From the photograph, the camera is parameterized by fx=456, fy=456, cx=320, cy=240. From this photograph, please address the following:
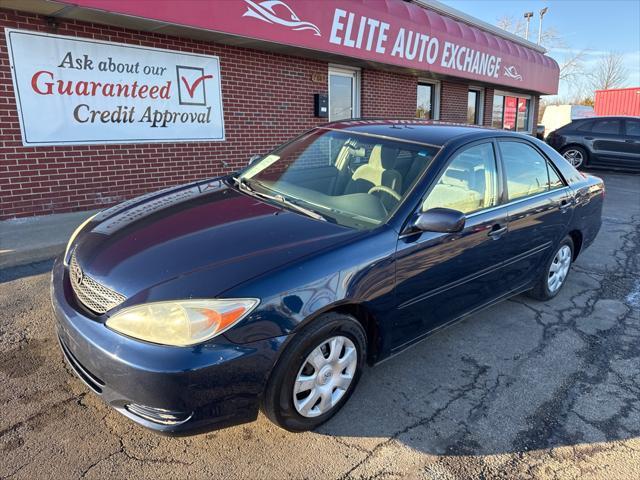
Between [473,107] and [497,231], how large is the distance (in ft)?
40.0

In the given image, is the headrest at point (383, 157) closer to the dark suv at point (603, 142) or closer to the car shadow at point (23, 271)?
the car shadow at point (23, 271)

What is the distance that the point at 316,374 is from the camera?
2334 millimetres

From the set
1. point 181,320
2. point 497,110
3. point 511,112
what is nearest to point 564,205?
point 181,320

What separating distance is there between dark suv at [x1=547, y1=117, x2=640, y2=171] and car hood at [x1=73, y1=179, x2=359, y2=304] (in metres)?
13.6

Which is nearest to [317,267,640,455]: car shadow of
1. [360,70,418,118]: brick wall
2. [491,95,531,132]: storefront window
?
[360,70,418,118]: brick wall

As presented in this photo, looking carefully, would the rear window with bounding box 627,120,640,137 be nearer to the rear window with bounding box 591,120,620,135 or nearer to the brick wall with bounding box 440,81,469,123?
the rear window with bounding box 591,120,620,135

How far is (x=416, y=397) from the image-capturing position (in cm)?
279

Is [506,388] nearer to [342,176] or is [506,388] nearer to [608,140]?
[342,176]

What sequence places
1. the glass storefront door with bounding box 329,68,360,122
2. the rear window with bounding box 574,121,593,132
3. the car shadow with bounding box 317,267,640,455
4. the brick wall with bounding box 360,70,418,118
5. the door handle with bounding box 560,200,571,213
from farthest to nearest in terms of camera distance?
the rear window with bounding box 574,121,593,132, the brick wall with bounding box 360,70,418,118, the glass storefront door with bounding box 329,68,360,122, the door handle with bounding box 560,200,571,213, the car shadow with bounding box 317,267,640,455

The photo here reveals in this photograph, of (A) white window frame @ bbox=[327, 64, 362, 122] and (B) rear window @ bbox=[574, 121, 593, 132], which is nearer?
(A) white window frame @ bbox=[327, 64, 362, 122]

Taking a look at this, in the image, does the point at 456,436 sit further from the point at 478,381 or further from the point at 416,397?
the point at 478,381

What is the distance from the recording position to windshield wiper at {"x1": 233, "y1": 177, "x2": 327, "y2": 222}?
2771 millimetres

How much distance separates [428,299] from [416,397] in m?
0.60

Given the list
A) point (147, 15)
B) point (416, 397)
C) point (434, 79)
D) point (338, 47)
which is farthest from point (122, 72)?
point (434, 79)
